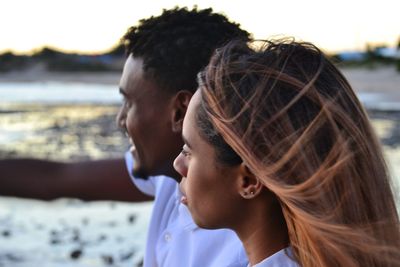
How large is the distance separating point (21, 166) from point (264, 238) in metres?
1.23

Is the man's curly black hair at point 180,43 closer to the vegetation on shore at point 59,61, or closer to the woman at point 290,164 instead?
the woman at point 290,164

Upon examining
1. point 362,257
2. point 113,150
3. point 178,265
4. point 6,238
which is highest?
point 362,257

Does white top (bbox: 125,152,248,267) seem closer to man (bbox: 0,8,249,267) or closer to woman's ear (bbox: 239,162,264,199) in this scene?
man (bbox: 0,8,249,267)

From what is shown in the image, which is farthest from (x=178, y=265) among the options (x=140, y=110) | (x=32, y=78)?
(x=32, y=78)

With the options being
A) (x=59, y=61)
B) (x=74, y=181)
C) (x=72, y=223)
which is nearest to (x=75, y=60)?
(x=59, y=61)

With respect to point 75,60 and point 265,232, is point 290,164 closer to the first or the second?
point 265,232

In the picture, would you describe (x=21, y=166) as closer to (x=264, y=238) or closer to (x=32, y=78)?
(x=264, y=238)

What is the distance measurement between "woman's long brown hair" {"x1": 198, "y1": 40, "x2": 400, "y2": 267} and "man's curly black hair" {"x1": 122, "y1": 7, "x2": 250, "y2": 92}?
2.80 ft

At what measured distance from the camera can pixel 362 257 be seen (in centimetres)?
168

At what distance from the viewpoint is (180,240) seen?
2453mm

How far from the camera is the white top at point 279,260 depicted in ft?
5.69

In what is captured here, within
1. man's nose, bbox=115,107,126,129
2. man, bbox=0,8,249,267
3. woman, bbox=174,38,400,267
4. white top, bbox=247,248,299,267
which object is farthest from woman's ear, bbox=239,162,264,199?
man's nose, bbox=115,107,126,129

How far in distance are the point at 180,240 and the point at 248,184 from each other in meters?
0.78

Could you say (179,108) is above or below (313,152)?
below
